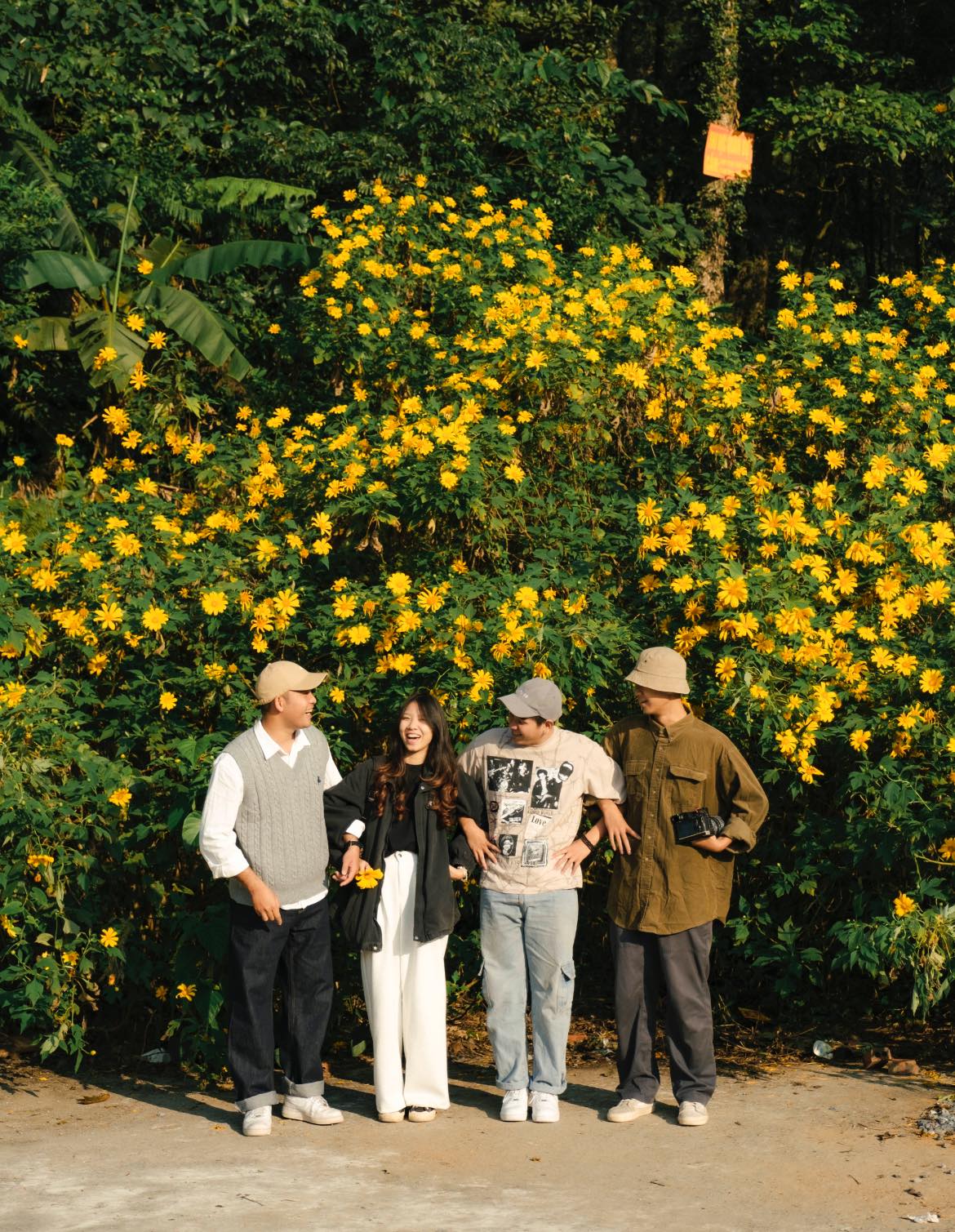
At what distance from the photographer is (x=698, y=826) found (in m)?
4.92

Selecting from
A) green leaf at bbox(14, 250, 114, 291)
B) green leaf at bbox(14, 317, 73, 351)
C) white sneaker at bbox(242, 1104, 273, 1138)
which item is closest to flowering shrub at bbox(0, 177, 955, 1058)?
white sneaker at bbox(242, 1104, 273, 1138)

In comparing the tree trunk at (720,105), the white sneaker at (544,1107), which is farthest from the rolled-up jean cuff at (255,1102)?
the tree trunk at (720,105)

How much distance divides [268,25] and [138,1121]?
804cm

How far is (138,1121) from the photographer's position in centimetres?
504

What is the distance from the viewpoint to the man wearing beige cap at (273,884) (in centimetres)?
480

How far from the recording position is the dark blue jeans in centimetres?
487

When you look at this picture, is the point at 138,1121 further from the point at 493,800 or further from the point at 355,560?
the point at 355,560

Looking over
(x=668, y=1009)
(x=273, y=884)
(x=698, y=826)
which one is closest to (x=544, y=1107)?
(x=668, y=1009)

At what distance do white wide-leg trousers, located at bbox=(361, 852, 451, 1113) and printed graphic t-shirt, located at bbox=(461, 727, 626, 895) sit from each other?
30 cm

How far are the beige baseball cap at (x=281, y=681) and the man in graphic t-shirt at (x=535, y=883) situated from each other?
2.18ft

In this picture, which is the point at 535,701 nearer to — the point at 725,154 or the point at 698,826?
the point at 698,826

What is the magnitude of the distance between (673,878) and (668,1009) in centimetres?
44

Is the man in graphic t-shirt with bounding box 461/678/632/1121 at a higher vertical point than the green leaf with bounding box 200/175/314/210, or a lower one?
lower

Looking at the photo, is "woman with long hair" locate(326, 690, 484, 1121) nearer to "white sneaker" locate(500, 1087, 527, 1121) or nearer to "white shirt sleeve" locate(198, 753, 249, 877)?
"white sneaker" locate(500, 1087, 527, 1121)
